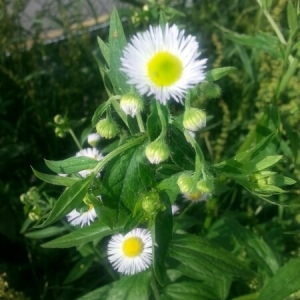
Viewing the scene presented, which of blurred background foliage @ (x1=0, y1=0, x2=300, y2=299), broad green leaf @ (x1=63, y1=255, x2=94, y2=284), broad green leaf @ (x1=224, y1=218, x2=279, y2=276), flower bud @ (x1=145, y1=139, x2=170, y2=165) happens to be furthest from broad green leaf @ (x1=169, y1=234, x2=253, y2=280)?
flower bud @ (x1=145, y1=139, x2=170, y2=165)

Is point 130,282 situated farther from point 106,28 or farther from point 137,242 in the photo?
point 106,28

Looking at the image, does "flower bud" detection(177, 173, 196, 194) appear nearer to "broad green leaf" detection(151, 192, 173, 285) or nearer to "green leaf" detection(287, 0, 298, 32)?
"broad green leaf" detection(151, 192, 173, 285)

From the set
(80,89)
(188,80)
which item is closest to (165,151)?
(188,80)

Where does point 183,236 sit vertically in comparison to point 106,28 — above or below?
below

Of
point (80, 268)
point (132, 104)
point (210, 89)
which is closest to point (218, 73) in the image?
point (210, 89)

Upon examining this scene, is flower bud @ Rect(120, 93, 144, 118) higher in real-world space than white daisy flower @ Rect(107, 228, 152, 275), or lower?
higher

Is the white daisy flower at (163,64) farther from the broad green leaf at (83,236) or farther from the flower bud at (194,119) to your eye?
the broad green leaf at (83,236)
